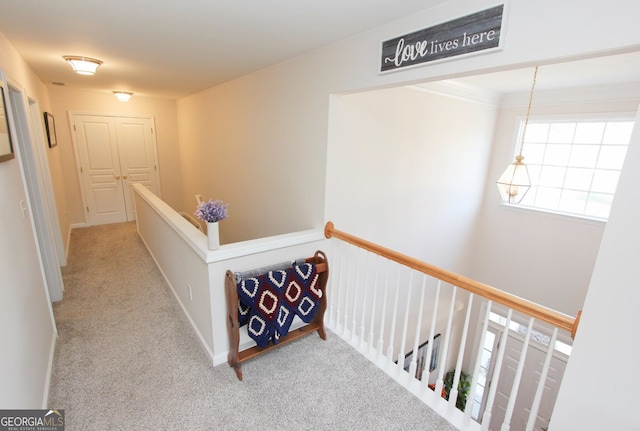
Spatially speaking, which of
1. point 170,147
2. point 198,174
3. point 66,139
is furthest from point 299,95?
point 66,139

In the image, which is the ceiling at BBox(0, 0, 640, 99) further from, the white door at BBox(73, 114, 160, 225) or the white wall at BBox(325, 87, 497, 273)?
the white door at BBox(73, 114, 160, 225)

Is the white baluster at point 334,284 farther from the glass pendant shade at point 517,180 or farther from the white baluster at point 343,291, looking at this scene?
the glass pendant shade at point 517,180

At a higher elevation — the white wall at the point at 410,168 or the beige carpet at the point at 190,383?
the white wall at the point at 410,168

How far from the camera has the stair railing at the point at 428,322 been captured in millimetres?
1522

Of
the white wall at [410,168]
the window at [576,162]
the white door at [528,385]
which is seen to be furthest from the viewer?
the white door at [528,385]

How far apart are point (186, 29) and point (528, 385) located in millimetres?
5841

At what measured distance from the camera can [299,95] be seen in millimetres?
2613

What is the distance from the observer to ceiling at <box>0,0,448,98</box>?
1648 mm

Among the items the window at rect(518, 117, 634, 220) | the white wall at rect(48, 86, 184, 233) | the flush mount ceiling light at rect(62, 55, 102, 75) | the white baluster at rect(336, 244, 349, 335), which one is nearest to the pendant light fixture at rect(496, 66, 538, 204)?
the white baluster at rect(336, 244, 349, 335)

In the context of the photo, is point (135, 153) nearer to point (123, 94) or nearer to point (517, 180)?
point (123, 94)

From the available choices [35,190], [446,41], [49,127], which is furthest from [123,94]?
[446,41]

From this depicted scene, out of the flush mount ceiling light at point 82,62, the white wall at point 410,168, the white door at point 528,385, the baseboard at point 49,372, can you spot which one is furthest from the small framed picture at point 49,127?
the white door at point 528,385

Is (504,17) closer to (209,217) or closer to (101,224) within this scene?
(209,217)

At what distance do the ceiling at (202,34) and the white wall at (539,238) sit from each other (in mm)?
332
